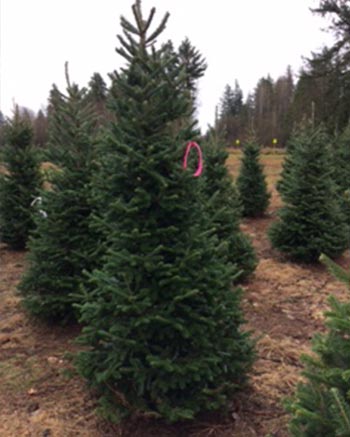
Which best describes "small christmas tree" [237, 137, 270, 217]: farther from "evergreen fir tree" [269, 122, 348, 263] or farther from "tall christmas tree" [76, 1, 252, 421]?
"tall christmas tree" [76, 1, 252, 421]

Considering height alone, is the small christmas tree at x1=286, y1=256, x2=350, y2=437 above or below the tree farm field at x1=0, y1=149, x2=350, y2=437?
above

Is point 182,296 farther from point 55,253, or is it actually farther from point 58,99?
point 58,99

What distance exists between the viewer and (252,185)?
11.4 metres

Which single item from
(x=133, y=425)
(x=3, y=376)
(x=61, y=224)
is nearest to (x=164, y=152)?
(x=133, y=425)

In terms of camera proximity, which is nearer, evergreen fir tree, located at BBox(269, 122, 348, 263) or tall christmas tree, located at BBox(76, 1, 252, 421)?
tall christmas tree, located at BBox(76, 1, 252, 421)

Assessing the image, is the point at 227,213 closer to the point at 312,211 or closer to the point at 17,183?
the point at 312,211

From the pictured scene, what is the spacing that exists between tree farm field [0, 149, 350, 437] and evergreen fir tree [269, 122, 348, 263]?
28.7 inches

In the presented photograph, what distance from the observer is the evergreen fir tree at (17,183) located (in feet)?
26.9

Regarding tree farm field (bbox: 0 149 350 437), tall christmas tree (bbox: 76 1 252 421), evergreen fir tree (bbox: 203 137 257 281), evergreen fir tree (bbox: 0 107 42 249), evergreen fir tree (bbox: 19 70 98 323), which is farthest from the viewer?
evergreen fir tree (bbox: 0 107 42 249)

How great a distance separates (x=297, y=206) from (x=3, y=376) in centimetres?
512

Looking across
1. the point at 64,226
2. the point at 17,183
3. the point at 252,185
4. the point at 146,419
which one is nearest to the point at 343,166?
the point at 252,185

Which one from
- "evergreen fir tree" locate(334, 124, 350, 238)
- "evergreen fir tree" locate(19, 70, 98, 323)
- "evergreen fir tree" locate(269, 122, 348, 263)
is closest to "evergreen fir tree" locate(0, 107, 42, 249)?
"evergreen fir tree" locate(19, 70, 98, 323)

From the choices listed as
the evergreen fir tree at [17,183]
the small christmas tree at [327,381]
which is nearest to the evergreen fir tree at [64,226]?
the small christmas tree at [327,381]

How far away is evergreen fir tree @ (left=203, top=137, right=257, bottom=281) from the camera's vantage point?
6082 mm
